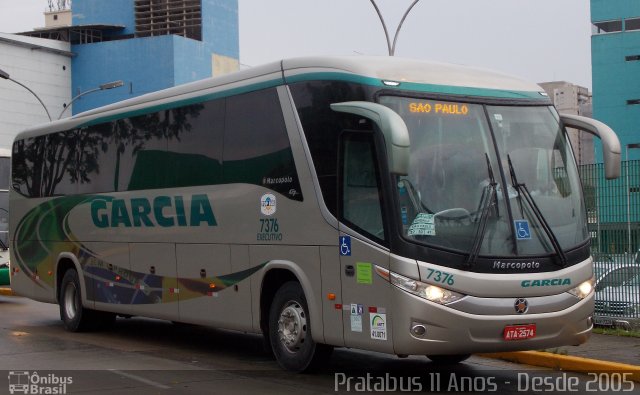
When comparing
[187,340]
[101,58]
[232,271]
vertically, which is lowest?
[187,340]

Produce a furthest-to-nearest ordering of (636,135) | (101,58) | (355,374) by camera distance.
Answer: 1. (101,58)
2. (636,135)
3. (355,374)

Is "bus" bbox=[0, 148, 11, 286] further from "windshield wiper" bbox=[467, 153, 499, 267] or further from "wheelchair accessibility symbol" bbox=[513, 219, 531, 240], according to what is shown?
"wheelchair accessibility symbol" bbox=[513, 219, 531, 240]

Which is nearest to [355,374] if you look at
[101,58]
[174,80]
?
[174,80]

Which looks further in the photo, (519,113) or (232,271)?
(232,271)

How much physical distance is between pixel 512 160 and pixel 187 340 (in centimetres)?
681

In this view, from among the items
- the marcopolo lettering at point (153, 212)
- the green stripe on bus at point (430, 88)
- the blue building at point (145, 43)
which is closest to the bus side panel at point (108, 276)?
the marcopolo lettering at point (153, 212)

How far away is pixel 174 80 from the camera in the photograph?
9462cm

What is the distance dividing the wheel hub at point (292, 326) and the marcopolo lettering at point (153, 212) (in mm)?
1858

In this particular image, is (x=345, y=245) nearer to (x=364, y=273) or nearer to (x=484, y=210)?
(x=364, y=273)

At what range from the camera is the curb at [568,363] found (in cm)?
1107

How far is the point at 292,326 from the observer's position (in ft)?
36.7

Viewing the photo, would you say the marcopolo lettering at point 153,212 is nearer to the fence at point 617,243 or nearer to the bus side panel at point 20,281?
the bus side panel at point 20,281

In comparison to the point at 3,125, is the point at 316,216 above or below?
below

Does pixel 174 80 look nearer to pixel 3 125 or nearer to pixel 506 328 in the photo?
pixel 3 125
